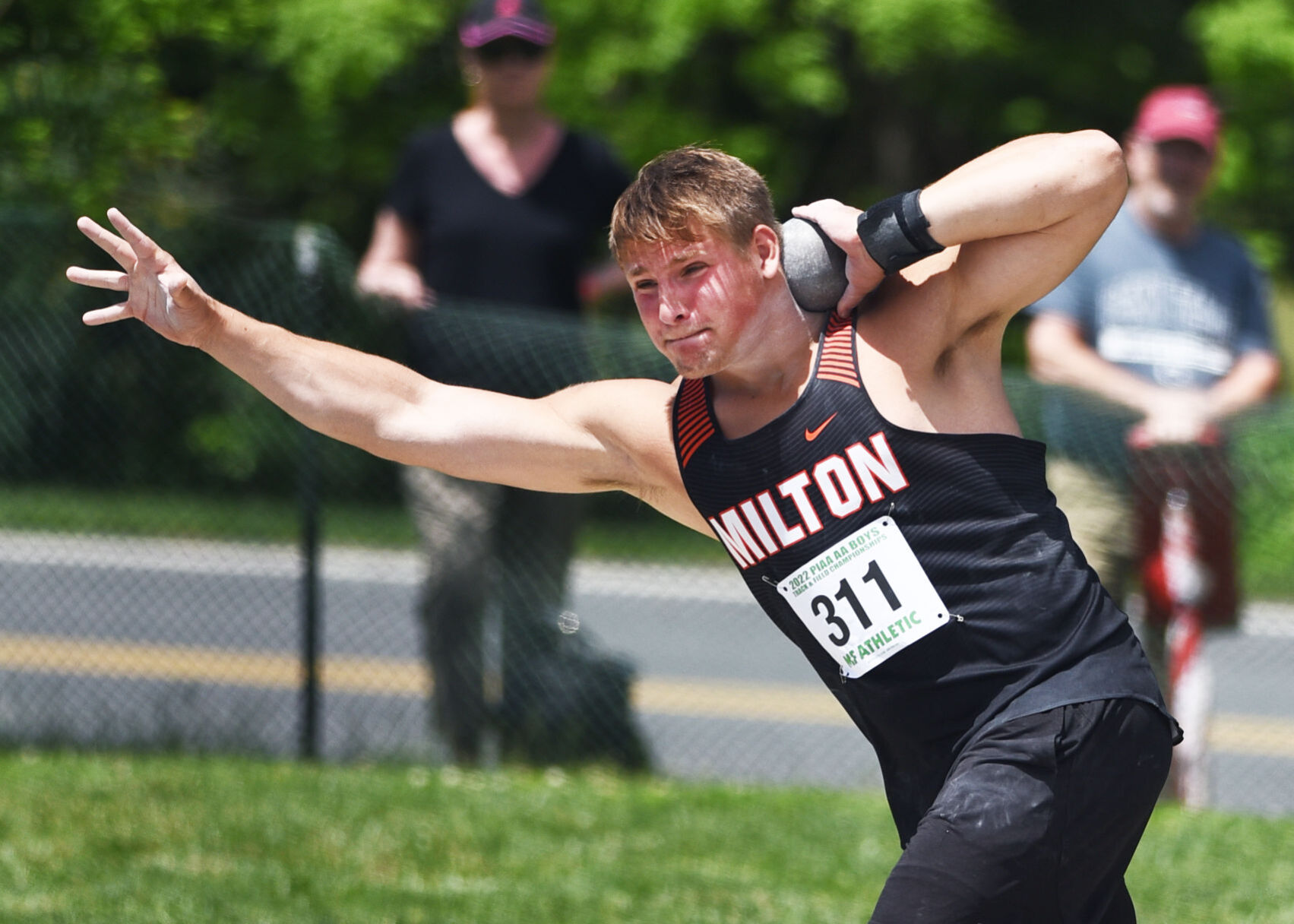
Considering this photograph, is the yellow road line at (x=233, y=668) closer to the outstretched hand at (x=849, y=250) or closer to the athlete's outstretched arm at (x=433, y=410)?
the athlete's outstretched arm at (x=433, y=410)

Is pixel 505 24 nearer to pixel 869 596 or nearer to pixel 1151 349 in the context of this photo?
pixel 1151 349

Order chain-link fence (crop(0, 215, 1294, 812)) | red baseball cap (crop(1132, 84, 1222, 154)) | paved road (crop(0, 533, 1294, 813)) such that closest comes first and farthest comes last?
1. red baseball cap (crop(1132, 84, 1222, 154))
2. chain-link fence (crop(0, 215, 1294, 812))
3. paved road (crop(0, 533, 1294, 813))

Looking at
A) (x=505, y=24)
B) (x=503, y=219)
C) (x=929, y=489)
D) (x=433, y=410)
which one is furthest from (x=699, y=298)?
(x=505, y=24)

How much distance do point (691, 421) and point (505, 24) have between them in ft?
10.5

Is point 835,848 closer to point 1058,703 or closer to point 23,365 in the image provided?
point 1058,703

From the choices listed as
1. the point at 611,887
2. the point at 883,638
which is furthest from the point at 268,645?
the point at 883,638

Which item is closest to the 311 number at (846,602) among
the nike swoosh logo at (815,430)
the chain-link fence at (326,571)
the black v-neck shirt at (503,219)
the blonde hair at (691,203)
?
the nike swoosh logo at (815,430)

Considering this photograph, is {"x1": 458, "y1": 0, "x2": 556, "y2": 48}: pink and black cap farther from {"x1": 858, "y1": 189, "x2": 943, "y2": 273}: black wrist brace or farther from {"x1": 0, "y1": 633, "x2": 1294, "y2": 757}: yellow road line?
{"x1": 858, "y1": 189, "x2": 943, "y2": 273}: black wrist brace

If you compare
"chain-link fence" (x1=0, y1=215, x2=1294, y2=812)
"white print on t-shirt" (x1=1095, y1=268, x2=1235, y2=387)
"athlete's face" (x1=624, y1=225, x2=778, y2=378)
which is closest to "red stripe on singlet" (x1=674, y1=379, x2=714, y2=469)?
"athlete's face" (x1=624, y1=225, x2=778, y2=378)

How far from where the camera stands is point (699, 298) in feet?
8.96

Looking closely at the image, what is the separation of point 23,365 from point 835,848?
11.8 ft

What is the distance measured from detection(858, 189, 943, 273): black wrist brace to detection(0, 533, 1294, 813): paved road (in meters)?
3.77

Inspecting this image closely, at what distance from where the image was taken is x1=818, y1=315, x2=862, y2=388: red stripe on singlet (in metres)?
2.75

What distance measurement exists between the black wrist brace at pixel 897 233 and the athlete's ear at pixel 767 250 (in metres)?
0.16
